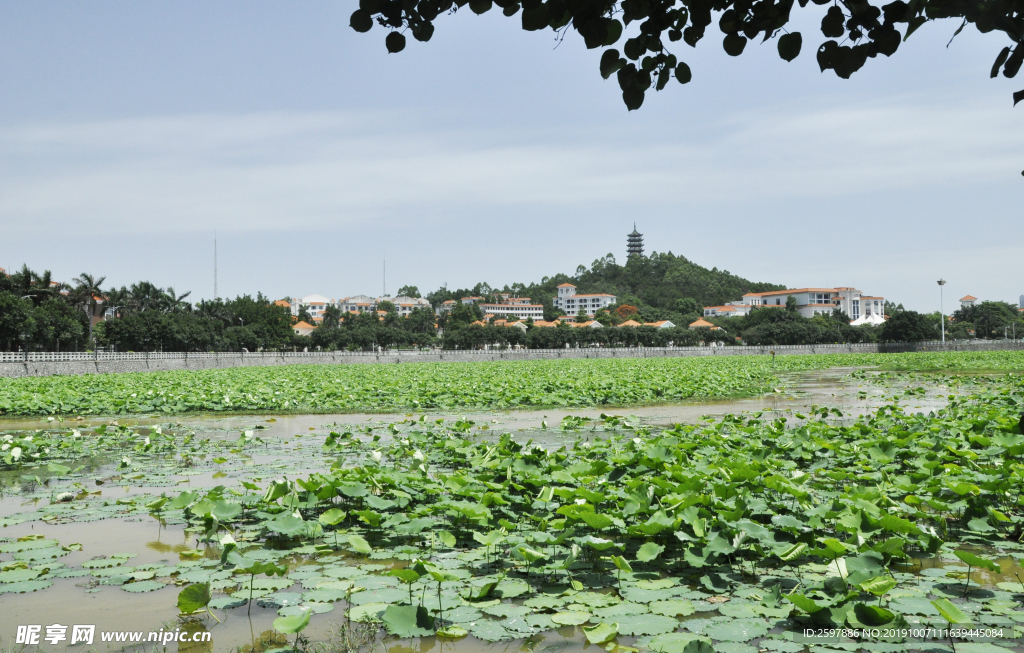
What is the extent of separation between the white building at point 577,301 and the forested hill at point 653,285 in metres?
2.19

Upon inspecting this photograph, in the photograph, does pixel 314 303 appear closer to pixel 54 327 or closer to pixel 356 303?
pixel 356 303

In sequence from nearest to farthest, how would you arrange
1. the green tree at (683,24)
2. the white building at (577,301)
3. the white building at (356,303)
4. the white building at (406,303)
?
the green tree at (683,24) → the white building at (406,303) → the white building at (577,301) → the white building at (356,303)

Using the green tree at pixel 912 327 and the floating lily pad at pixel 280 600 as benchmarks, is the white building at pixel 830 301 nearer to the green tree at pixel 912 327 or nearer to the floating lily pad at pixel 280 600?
the green tree at pixel 912 327

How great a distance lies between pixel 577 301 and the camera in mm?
141125

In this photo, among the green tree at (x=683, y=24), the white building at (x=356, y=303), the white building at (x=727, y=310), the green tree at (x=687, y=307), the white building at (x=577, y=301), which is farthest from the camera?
the white building at (x=356, y=303)

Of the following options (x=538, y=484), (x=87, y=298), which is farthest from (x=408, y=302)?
(x=538, y=484)

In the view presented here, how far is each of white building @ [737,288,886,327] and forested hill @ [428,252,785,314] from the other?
829 cm

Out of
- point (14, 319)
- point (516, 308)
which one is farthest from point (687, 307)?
point (14, 319)

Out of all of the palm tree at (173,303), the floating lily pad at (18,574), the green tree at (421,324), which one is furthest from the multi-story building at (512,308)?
the floating lily pad at (18,574)

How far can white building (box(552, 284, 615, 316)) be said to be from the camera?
443ft

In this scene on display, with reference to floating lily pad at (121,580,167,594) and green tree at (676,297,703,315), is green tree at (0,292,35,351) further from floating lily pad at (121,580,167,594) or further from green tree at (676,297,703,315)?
green tree at (676,297,703,315)

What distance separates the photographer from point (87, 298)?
5619 cm

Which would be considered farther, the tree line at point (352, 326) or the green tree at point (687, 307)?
the green tree at point (687, 307)

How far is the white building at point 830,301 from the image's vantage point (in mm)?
110875
